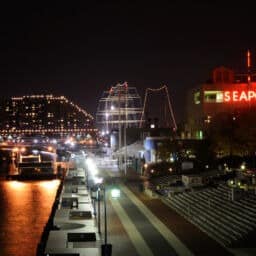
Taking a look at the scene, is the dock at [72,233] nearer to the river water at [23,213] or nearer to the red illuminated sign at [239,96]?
the river water at [23,213]

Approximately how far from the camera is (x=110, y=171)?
72.6m

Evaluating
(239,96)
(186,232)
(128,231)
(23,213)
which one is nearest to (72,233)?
(128,231)

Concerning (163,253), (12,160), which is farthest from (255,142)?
(12,160)

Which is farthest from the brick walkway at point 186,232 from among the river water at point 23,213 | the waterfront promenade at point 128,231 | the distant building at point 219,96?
the distant building at point 219,96

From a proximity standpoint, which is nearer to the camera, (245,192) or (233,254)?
(233,254)

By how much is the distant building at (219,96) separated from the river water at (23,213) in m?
21.6

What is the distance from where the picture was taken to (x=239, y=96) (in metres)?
82.1

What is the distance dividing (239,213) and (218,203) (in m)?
4.50

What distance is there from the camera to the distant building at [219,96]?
81.4 metres

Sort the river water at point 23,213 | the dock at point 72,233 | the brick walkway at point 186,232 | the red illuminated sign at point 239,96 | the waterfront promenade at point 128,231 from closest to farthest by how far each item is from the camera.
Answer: the dock at point 72,233 < the waterfront promenade at point 128,231 < the brick walkway at point 186,232 < the river water at point 23,213 < the red illuminated sign at point 239,96

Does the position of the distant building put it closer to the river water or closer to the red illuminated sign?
the red illuminated sign

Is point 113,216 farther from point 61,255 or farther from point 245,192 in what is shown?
point 61,255

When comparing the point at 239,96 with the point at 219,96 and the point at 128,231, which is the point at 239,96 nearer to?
the point at 219,96

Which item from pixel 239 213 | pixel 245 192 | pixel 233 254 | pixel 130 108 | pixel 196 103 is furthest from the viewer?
pixel 130 108
